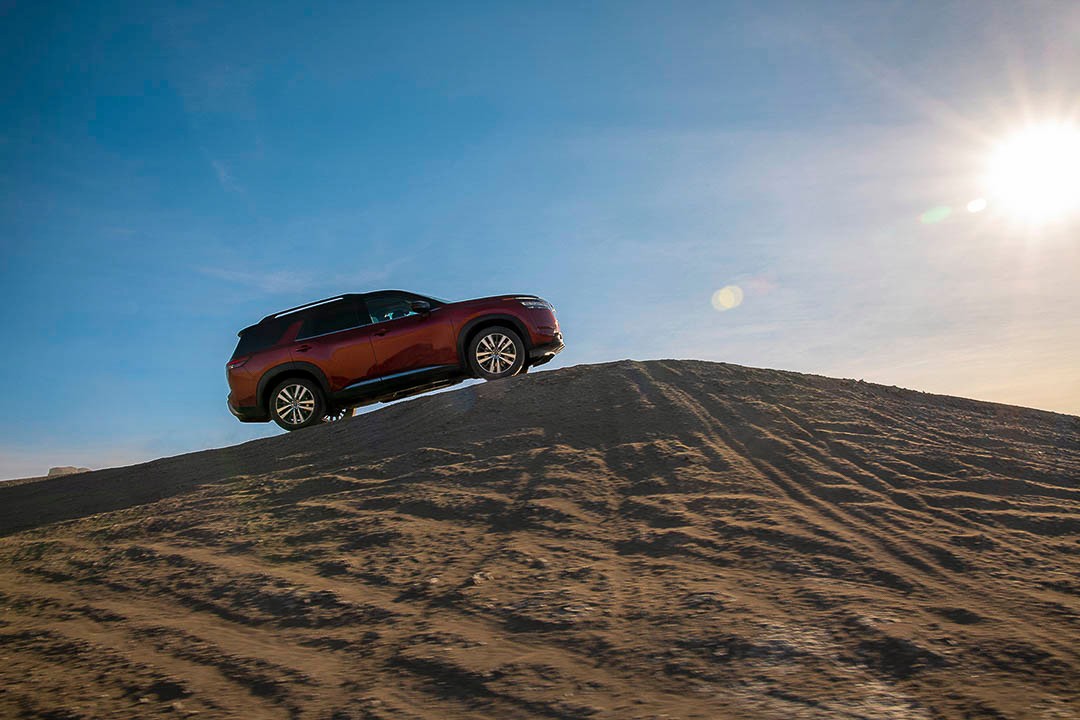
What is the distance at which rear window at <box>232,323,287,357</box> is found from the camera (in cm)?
1052

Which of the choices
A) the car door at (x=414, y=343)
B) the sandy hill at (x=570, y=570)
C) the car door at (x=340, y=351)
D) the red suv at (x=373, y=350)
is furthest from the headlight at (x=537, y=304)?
the car door at (x=340, y=351)

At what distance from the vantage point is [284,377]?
10.5 metres

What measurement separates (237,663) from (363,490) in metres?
3.29

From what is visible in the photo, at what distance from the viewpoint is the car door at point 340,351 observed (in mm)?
10250

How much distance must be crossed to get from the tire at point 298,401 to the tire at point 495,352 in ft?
7.33

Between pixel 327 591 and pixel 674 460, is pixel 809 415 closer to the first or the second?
pixel 674 460

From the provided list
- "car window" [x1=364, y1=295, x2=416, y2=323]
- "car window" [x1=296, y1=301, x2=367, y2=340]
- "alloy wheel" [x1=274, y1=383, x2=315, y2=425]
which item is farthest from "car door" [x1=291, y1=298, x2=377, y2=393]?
"alloy wheel" [x1=274, y1=383, x2=315, y2=425]

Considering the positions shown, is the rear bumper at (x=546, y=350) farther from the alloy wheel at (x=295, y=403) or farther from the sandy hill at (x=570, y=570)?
the alloy wheel at (x=295, y=403)

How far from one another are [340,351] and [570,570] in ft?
20.5

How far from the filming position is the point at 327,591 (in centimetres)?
484

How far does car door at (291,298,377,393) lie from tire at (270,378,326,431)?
292mm

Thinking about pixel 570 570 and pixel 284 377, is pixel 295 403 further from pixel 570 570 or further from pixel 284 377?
pixel 570 570

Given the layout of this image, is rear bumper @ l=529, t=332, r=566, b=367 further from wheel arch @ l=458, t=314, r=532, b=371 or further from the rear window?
the rear window

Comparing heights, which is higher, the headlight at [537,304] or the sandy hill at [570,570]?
the headlight at [537,304]
